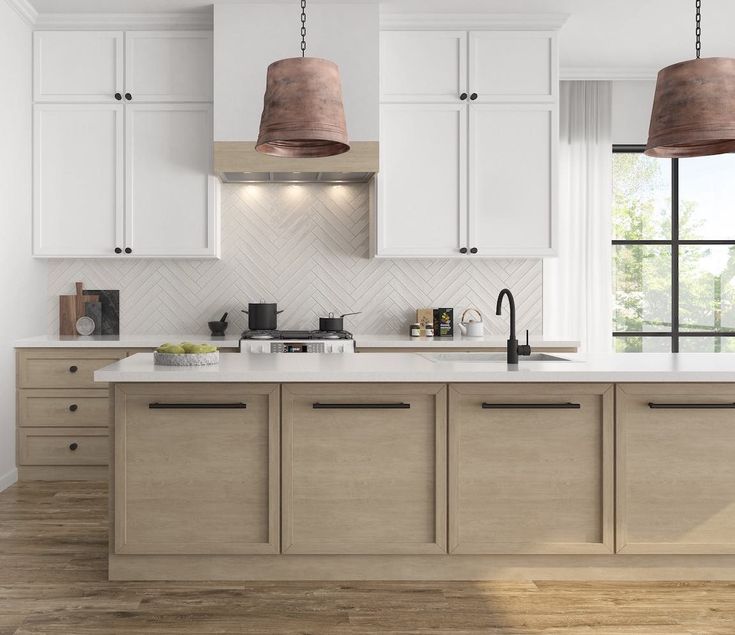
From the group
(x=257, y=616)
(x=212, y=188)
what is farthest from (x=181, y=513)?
(x=212, y=188)

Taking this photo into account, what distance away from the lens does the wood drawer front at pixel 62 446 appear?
4453mm

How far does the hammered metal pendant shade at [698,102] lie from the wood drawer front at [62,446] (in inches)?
146

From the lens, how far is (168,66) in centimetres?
470

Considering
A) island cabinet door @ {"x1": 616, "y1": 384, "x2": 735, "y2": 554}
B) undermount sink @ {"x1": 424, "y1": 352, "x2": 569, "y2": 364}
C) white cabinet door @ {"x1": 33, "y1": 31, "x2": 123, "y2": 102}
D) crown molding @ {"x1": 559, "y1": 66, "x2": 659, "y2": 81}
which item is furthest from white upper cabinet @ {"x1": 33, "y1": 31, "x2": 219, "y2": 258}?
island cabinet door @ {"x1": 616, "y1": 384, "x2": 735, "y2": 554}

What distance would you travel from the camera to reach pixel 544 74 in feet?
15.5

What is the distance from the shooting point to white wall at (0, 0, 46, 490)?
4.30 metres

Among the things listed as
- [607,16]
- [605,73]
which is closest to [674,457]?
[607,16]

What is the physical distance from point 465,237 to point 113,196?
7.94ft

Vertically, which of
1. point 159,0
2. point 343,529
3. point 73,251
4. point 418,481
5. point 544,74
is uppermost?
Result: point 159,0

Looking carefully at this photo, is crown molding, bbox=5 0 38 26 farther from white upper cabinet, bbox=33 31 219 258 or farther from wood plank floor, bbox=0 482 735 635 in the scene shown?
wood plank floor, bbox=0 482 735 635

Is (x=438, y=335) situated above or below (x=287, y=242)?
below

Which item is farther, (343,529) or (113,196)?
(113,196)

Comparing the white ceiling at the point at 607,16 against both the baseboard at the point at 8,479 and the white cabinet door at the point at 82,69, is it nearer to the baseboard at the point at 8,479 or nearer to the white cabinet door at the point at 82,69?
the white cabinet door at the point at 82,69

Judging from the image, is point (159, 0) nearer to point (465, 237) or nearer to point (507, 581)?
point (465, 237)
